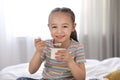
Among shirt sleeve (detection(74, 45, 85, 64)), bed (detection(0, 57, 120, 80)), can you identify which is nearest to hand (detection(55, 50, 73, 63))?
shirt sleeve (detection(74, 45, 85, 64))

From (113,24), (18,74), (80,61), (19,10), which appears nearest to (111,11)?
(113,24)

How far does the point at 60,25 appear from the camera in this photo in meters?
1.25

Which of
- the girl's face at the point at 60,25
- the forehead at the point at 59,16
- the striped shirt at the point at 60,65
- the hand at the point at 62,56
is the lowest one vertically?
the striped shirt at the point at 60,65

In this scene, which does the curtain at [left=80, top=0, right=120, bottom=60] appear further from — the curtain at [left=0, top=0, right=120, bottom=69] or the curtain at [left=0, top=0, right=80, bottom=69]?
the curtain at [left=0, top=0, right=80, bottom=69]

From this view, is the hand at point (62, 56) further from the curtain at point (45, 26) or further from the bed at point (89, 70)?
the curtain at point (45, 26)

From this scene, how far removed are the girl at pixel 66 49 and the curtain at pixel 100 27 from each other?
2158mm

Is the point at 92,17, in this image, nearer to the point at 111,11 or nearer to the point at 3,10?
the point at 111,11

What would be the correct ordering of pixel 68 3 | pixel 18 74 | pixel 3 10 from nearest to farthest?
pixel 18 74
pixel 3 10
pixel 68 3

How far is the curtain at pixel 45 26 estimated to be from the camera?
3127 millimetres

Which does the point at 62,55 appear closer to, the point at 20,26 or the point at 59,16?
the point at 59,16

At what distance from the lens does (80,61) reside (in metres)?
1.29

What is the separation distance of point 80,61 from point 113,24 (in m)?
2.44

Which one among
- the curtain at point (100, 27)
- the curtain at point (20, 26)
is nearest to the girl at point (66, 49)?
the curtain at point (20, 26)

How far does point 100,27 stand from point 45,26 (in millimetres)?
880
